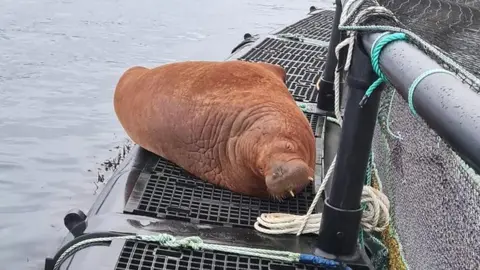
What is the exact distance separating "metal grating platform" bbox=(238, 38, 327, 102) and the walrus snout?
1.88 m

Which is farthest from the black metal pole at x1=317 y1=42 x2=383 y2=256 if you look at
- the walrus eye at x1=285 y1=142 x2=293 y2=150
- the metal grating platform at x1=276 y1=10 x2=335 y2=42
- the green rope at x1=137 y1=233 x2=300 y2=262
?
the metal grating platform at x1=276 y1=10 x2=335 y2=42

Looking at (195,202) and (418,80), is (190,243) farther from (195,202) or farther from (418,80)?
(418,80)

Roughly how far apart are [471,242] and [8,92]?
822 centimetres

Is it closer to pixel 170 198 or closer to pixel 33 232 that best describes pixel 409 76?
pixel 170 198

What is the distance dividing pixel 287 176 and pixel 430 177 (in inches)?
32.7

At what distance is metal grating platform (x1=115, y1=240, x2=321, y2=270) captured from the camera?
108 inches

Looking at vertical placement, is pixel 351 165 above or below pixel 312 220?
above

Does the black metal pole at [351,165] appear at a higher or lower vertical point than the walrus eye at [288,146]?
higher

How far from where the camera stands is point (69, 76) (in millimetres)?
10289

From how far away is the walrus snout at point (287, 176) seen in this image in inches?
129

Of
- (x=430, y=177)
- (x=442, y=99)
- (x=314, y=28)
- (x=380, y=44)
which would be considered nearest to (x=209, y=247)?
(x=430, y=177)

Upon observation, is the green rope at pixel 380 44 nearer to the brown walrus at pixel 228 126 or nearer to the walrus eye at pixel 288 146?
the brown walrus at pixel 228 126

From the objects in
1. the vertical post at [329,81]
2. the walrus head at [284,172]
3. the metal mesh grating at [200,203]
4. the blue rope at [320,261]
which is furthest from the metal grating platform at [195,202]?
the vertical post at [329,81]

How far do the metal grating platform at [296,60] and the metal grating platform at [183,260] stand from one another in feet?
8.09
